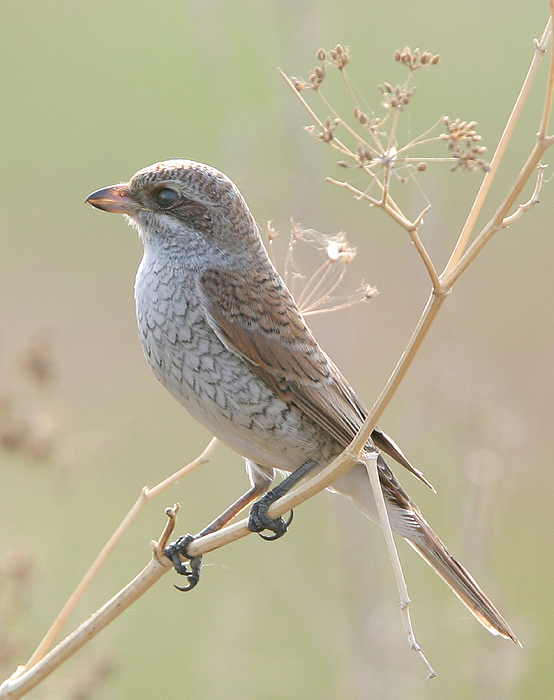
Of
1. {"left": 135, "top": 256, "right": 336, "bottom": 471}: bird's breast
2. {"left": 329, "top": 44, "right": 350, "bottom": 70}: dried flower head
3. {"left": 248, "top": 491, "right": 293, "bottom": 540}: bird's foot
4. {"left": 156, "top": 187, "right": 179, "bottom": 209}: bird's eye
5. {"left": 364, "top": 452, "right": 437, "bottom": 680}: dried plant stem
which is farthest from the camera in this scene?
{"left": 156, "top": 187, "right": 179, "bottom": 209}: bird's eye

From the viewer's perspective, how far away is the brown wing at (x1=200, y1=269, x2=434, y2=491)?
9.82 ft

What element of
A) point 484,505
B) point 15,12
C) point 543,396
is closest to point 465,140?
point 484,505

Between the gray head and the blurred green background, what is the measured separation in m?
0.52

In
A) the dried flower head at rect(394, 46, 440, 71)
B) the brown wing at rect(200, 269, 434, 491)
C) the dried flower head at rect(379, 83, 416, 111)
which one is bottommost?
the brown wing at rect(200, 269, 434, 491)

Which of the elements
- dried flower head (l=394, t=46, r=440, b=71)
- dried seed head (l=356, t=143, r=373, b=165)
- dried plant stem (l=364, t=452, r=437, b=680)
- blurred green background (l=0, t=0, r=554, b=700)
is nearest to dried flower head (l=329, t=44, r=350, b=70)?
dried flower head (l=394, t=46, r=440, b=71)

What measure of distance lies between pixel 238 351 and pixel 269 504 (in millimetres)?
485

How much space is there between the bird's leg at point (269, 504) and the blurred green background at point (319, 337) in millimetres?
571

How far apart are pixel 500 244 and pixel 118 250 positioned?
375cm

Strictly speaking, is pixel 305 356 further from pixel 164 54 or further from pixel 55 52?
pixel 55 52

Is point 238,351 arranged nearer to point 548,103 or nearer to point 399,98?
point 399,98

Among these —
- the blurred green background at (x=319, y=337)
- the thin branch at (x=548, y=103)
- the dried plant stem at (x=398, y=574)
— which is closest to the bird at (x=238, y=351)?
the blurred green background at (x=319, y=337)

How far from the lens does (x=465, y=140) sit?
2.04 m

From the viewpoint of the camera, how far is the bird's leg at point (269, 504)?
9.17 ft

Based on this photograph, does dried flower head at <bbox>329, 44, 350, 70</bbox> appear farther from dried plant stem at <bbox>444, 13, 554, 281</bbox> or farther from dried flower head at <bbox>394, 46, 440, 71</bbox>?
dried plant stem at <bbox>444, 13, 554, 281</bbox>
